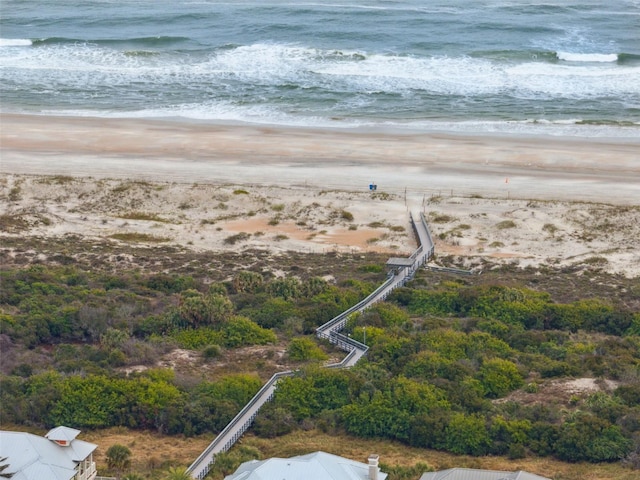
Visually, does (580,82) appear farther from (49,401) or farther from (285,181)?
(49,401)

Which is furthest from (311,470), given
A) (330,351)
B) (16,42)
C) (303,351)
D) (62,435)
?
(16,42)

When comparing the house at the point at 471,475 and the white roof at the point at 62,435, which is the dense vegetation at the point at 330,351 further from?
the white roof at the point at 62,435

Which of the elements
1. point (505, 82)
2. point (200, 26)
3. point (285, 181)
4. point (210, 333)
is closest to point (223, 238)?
point (285, 181)

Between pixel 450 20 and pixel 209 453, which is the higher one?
pixel 450 20

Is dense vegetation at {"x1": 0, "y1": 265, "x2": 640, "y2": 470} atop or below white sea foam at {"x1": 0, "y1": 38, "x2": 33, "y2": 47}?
below

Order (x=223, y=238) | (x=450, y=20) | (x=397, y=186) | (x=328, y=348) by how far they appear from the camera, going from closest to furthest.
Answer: (x=328, y=348)
(x=223, y=238)
(x=397, y=186)
(x=450, y=20)

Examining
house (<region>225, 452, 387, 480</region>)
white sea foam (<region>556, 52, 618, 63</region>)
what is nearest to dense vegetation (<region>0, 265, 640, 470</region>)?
house (<region>225, 452, 387, 480</region>)

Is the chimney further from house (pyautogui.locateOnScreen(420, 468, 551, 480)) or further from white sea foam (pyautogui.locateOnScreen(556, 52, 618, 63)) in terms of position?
white sea foam (pyautogui.locateOnScreen(556, 52, 618, 63))

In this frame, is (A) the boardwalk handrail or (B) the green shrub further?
(B) the green shrub
